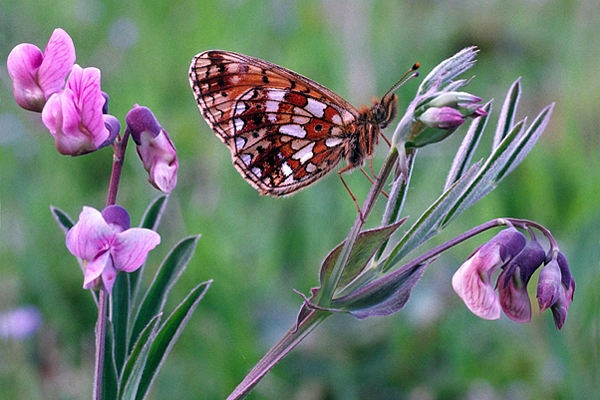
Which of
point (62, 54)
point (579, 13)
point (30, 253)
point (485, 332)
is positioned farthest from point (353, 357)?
point (579, 13)

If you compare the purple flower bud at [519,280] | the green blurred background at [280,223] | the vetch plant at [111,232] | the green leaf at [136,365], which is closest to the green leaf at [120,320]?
the vetch plant at [111,232]

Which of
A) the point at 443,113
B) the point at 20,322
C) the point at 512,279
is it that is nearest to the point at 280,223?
the point at 20,322

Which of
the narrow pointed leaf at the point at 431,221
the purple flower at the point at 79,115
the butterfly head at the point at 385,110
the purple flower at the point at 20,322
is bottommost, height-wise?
the purple flower at the point at 20,322

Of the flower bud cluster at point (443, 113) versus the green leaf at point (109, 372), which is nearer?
the flower bud cluster at point (443, 113)

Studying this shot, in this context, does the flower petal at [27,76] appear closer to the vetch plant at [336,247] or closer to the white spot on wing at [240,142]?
the vetch plant at [336,247]

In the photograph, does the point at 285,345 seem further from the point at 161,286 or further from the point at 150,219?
the point at 150,219

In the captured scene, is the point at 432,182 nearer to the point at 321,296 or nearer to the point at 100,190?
the point at 100,190

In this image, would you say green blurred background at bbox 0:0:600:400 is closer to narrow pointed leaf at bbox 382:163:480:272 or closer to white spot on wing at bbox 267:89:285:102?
white spot on wing at bbox 267:89:285:102
